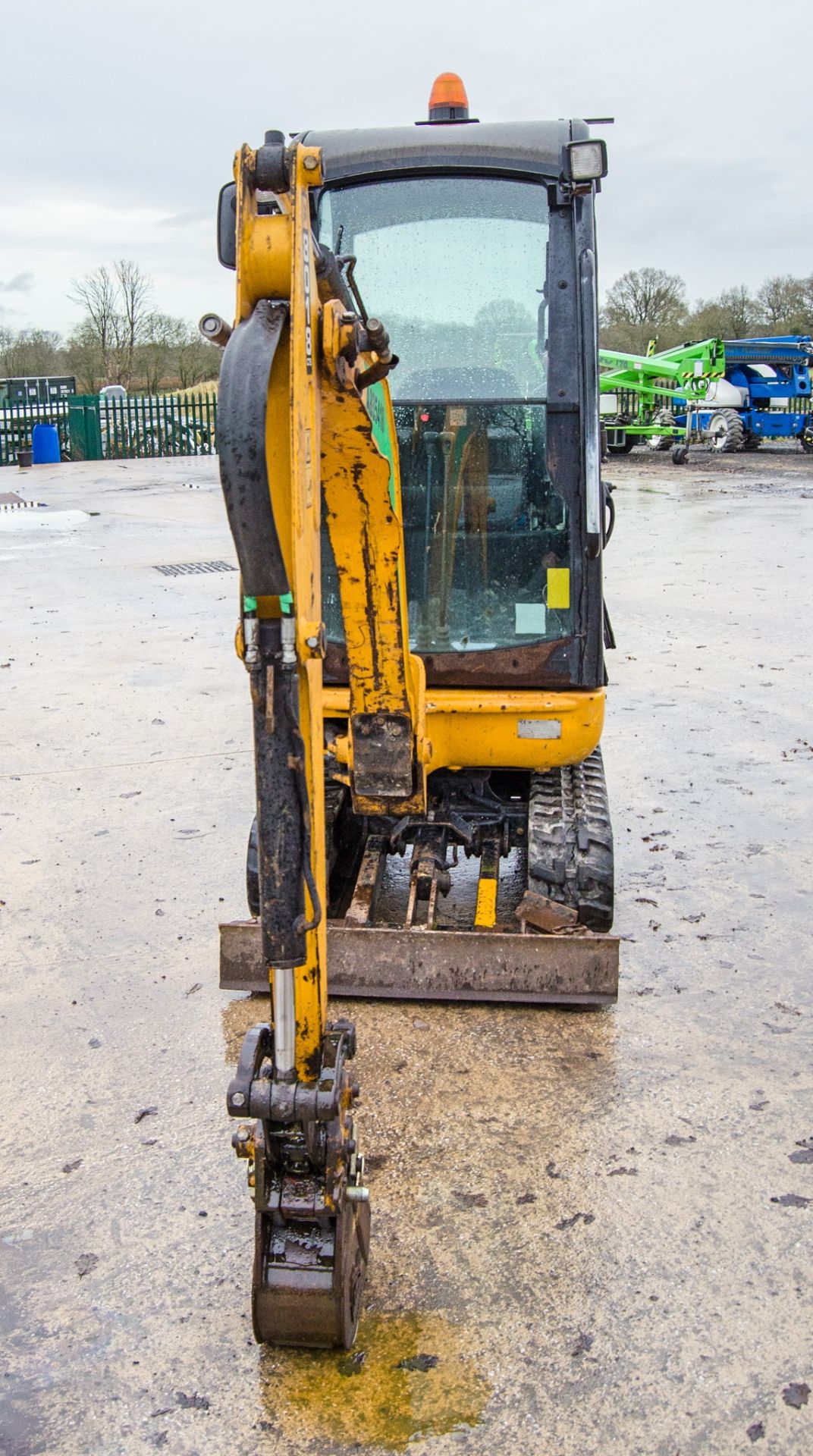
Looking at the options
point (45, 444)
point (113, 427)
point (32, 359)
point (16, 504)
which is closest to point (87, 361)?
point (32, 359)

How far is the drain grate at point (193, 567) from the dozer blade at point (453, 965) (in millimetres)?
8999

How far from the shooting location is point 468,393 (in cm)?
439

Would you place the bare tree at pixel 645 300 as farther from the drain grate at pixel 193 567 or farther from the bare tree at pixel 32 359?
the drain grate at pixel 193 567

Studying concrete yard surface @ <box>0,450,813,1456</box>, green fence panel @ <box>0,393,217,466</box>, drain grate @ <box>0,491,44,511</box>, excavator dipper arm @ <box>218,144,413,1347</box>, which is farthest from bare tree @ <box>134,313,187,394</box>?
excavator dipper arm @ <box>218,144,413,1347</box>

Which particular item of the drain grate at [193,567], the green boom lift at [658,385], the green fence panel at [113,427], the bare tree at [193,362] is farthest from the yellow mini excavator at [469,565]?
the bare tree at [193,362]

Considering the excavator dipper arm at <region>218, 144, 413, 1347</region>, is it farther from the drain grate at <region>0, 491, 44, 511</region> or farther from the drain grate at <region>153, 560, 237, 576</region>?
the drain grate at <region>0, 491, 44, 511</region>

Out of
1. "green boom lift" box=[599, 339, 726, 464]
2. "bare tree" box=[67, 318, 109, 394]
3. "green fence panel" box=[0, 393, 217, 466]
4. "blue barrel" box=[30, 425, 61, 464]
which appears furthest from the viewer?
"bare tree" box=[67, 318, 109, 394]

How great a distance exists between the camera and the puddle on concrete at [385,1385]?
2.63 m

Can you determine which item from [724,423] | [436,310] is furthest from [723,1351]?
[724,423]

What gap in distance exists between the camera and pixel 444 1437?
2.60 meters

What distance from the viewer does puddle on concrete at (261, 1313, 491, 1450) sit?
2.63 meters

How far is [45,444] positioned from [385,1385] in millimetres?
27464

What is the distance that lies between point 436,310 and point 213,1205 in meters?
2.97

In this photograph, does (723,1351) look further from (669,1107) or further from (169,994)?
(169,994)
